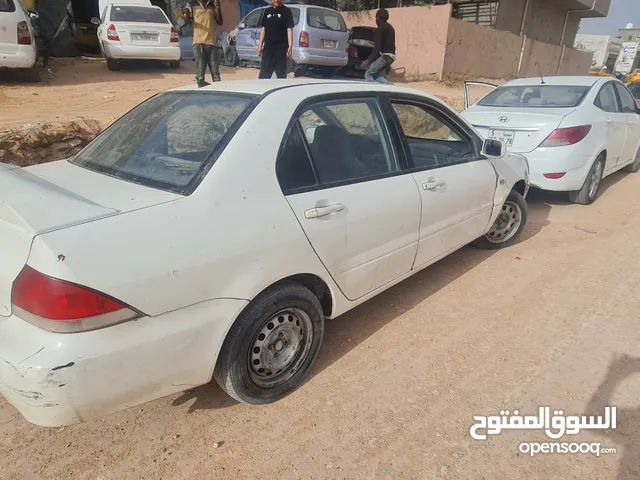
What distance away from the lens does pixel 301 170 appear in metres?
2.52

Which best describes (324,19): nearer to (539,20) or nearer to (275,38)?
(275,38)

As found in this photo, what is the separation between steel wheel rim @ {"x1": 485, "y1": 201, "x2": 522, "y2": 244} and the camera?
4594 millimetres

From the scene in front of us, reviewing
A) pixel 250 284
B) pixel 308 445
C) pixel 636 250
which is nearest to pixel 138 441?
pixel 308 445

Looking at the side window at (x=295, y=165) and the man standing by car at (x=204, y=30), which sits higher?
the man standing by car at (x=204, y=30)

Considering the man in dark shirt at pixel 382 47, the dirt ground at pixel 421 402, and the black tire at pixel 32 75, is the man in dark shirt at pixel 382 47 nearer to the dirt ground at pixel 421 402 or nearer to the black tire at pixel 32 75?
the dirt ground at pixel 421 402

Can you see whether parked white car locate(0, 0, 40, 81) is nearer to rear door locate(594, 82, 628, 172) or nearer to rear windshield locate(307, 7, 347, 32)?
rear windshield locate(307, 7, 347, 32)

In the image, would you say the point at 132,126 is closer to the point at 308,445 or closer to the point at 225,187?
the point at 225,187

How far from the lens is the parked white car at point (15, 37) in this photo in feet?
24.7

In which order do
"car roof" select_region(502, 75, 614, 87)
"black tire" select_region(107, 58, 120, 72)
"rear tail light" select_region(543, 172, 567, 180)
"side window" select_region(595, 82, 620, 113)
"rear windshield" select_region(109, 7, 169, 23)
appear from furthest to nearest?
"black tire" select_region(107, 58, 120, 72) → "rear windshield" select_region(109, 7, 169, 23) → "car roof" select_region(502, 75, 614, 87) → "side window" select_region(595, 82, 620, 113) → "rear tail light" select_region(543, 172, 567, 180)

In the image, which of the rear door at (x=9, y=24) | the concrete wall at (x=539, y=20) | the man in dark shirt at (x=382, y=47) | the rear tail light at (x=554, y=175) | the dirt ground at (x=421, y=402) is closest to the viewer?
the dirt ground at (x=421, y=402)

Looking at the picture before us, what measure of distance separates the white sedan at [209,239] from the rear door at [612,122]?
387 cm

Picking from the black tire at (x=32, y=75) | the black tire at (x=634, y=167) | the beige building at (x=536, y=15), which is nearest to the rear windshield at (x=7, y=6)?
the black tire at (x=32, y=75)

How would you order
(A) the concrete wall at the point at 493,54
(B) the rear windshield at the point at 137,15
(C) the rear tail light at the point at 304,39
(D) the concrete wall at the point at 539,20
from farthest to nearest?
(D) the concrete wall at the point at 539,20 < (A) the concrete wall at the point at 493,54 < (C) the rear tail light at the point at 304,39 < (B) the rear windshield at the point at 137,15

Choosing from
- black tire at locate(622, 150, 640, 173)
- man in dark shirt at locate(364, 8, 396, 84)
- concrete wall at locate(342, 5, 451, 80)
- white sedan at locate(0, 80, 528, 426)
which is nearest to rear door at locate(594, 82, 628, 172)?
black tire at locate(622, 150, 640, 173)
